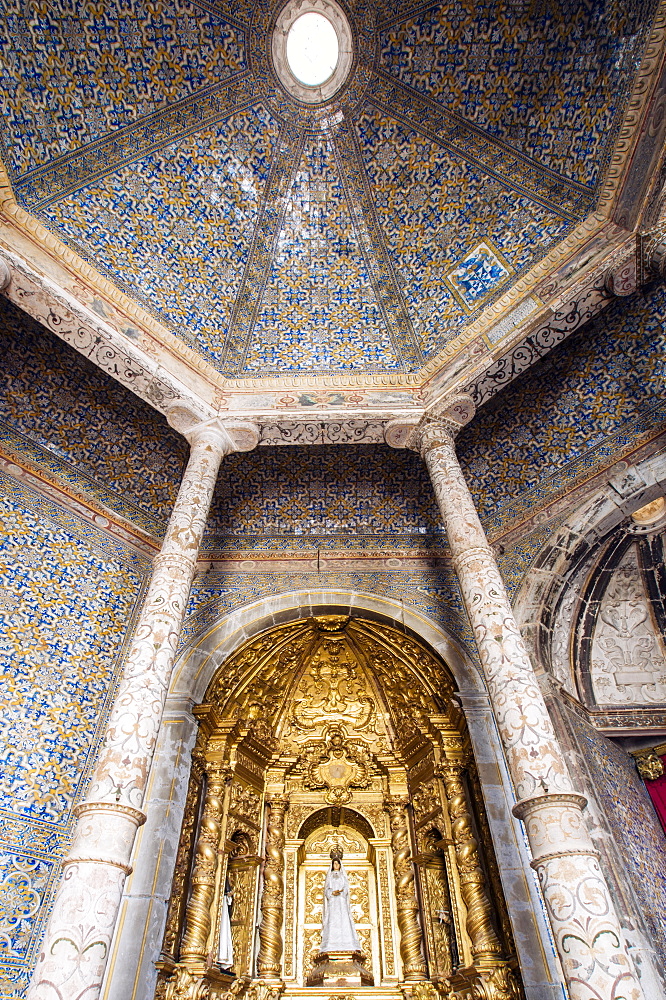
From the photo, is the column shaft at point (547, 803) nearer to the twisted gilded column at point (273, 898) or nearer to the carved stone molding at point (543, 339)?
the carved stone molding at point (543, 339)

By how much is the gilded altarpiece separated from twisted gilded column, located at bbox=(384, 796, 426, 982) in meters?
0.02

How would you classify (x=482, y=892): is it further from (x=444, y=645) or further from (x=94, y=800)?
(x=94, y=800)

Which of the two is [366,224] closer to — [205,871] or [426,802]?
[426,802]

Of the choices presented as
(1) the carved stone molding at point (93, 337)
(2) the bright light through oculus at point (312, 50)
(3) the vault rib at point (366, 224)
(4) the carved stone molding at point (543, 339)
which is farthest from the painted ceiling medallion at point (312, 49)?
(4) the carved stone molding at point (543, 339)

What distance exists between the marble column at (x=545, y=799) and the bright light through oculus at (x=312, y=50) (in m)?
6.36

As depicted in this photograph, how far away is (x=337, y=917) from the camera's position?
7.47 meters

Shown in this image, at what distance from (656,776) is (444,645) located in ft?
9.33

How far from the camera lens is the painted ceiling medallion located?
7848mm

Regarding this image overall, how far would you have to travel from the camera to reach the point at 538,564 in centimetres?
721

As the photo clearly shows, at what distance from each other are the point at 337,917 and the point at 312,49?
11.3 m

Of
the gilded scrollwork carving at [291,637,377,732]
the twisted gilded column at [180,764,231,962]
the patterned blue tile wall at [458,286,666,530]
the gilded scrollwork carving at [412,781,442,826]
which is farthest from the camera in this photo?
the gilded scrollwork carving at [291,637,377,732]

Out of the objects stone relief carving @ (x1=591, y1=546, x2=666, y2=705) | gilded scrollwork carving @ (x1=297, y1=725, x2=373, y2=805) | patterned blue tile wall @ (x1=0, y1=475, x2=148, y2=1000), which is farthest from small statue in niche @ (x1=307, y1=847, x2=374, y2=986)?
stone relief carving @ (x1=591, y1=546, x2=666, y2=705)

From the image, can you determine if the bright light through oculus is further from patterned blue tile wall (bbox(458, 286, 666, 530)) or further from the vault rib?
patterned blue tile wall (bbox(458, 286, 666, 530))

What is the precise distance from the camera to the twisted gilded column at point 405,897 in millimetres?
6977
